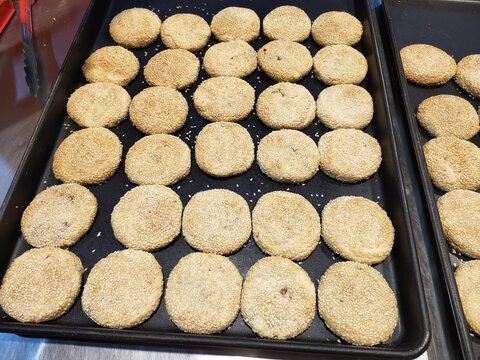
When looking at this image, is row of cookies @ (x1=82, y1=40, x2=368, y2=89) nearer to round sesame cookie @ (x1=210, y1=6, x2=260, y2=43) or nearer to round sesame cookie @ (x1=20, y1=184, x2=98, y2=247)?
round sesame cookie @ (x1=210, y1=6, x2=260, y2=43)

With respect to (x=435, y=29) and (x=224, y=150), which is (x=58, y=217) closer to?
(x=224, y=150)

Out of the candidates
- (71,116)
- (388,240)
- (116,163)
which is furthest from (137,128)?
(388,240)

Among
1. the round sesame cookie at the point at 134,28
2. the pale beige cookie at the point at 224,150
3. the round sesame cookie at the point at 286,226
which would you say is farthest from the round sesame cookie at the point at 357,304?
the round sesame cookie at the point at 134,28

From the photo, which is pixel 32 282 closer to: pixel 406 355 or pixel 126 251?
pixel 126 251

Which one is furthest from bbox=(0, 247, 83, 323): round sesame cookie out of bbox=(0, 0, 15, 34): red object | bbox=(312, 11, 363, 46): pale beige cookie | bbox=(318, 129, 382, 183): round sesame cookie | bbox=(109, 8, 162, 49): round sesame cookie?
bbox=(0, 0, 15, 34): red object

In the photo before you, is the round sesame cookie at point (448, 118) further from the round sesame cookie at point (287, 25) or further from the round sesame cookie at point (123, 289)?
the round sesame cookie at point (123, 289)

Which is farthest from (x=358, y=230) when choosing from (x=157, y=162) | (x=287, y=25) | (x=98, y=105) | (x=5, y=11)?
(x=5, y=11)
